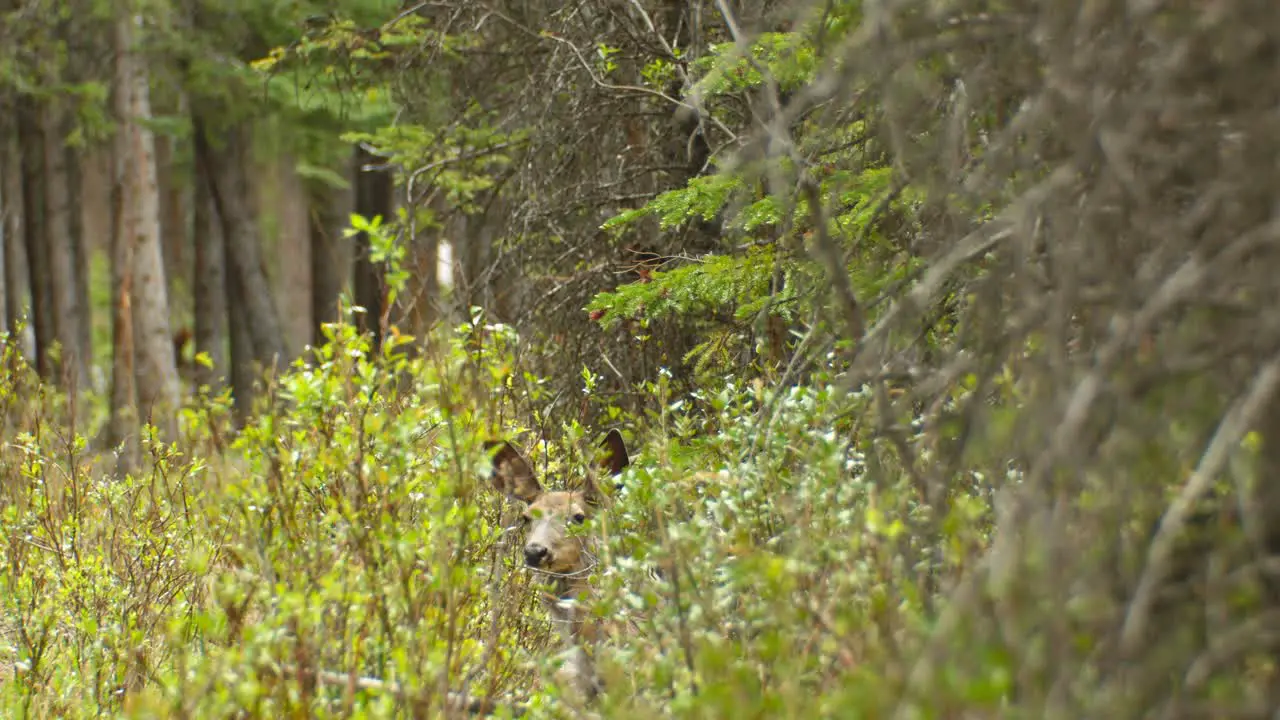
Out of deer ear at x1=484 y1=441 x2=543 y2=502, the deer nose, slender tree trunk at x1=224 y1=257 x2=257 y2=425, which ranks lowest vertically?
slender tree trunk at x1=224 y1=257 x2=257 y2=425

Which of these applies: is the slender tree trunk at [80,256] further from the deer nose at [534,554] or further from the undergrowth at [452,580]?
the deer nose at [534,554]

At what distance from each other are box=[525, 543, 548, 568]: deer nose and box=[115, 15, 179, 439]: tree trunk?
39.0 feet

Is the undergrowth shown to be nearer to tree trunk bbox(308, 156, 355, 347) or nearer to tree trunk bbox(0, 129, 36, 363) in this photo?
tree trunk bbox(308, 156, 355, 347)

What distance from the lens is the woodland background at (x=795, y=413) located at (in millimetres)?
2453

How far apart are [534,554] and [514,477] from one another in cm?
38

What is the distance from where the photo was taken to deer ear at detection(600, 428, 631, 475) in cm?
569

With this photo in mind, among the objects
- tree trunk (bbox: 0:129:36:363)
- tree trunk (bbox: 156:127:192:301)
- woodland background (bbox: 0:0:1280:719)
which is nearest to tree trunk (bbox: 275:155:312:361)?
tree trunk (bbox: 156:127:192:301)

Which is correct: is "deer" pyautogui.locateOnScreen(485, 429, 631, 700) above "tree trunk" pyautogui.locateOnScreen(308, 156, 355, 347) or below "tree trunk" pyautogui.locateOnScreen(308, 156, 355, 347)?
above

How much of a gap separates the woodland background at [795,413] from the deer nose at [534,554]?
0.80 ft

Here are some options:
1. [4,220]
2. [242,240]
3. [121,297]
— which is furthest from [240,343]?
[121,297]

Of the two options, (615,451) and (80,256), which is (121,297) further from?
(615,451)

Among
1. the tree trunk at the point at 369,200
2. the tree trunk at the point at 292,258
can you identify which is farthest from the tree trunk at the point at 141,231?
the tree trunk at the point at 292,258

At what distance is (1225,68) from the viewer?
8.39ft

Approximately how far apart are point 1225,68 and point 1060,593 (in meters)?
1.07
